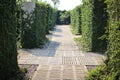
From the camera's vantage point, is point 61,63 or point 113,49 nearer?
point 113,49

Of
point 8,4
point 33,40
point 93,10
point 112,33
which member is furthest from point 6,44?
point 33,40

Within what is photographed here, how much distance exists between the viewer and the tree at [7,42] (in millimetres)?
6387

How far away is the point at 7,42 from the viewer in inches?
259

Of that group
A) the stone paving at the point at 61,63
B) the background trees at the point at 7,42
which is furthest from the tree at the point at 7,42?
the stone paving at the point at 61,63

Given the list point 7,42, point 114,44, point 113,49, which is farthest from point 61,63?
point 114,44

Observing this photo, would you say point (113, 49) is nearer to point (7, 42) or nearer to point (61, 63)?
point (7, 42)

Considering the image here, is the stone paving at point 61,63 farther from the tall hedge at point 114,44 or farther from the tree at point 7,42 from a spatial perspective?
the tall hedge at point 114,44

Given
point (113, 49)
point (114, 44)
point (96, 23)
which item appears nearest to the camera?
point (114, 44)

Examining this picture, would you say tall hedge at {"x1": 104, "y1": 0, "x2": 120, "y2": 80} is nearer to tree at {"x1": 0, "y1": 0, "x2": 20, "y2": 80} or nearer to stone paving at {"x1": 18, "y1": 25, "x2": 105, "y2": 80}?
stone paving at {"x1": 18, "y1": 25, "x2": 105, "y2": 80}

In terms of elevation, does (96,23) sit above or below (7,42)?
above

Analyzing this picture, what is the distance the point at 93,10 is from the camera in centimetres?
1132

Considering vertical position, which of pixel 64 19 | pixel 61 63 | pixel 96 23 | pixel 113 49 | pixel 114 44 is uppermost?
pixel 96 23

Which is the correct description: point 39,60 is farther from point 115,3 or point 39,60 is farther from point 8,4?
point 115,3

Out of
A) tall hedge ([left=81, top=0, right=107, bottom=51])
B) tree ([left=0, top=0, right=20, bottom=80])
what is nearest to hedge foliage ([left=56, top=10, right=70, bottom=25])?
tall hedge ([left=81, top=0, right=107, bottom=51])
